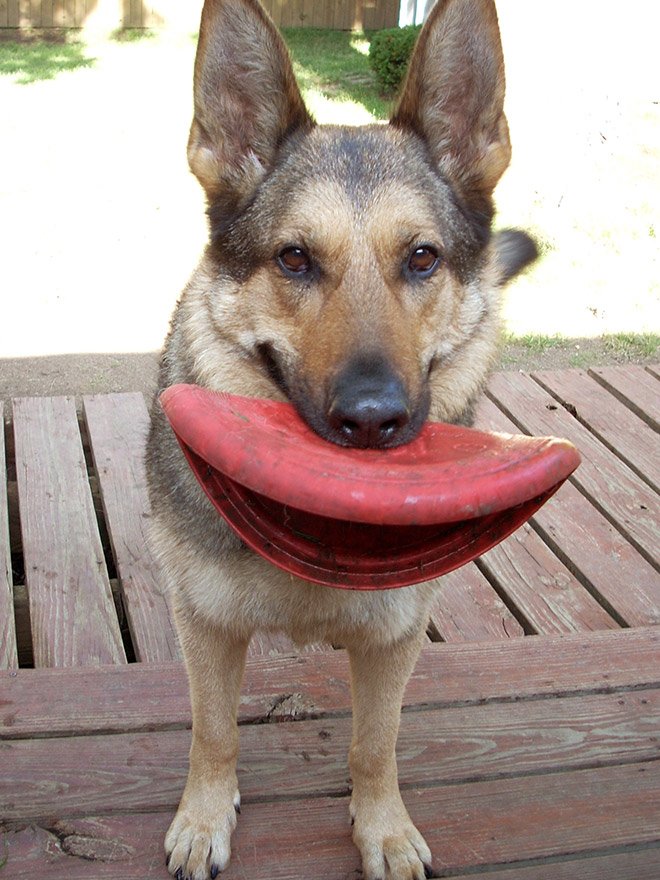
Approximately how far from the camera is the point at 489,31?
2648 mm

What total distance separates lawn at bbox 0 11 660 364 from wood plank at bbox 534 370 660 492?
1204 millimetres

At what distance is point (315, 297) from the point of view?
2.57 meters

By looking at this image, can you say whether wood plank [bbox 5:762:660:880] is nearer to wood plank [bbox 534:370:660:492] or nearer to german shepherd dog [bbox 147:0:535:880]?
german shepherd dog [bbox 147:0:535:880]

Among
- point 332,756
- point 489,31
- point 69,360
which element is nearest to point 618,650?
point 332,756

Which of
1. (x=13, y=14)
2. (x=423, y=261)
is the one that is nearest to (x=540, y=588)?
(x=423, y=261)

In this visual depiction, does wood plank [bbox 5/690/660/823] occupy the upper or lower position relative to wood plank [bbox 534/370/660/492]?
upper

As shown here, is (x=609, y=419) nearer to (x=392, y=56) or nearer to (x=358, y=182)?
(x=358, y=182)

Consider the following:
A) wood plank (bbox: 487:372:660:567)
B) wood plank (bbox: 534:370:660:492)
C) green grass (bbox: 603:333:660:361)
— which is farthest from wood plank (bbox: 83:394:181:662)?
green grass (bbox: 603:333:660:361)

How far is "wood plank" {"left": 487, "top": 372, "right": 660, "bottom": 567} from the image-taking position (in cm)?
430

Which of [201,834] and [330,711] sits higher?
[201,834]

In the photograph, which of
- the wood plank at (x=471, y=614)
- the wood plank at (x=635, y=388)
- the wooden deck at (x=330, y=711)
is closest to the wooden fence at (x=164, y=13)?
the wood plank at (x=635, y=388)

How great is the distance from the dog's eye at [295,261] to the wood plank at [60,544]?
159 centimetres

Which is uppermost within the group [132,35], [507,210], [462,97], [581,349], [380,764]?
[462,97]

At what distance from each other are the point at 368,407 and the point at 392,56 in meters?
13.2
